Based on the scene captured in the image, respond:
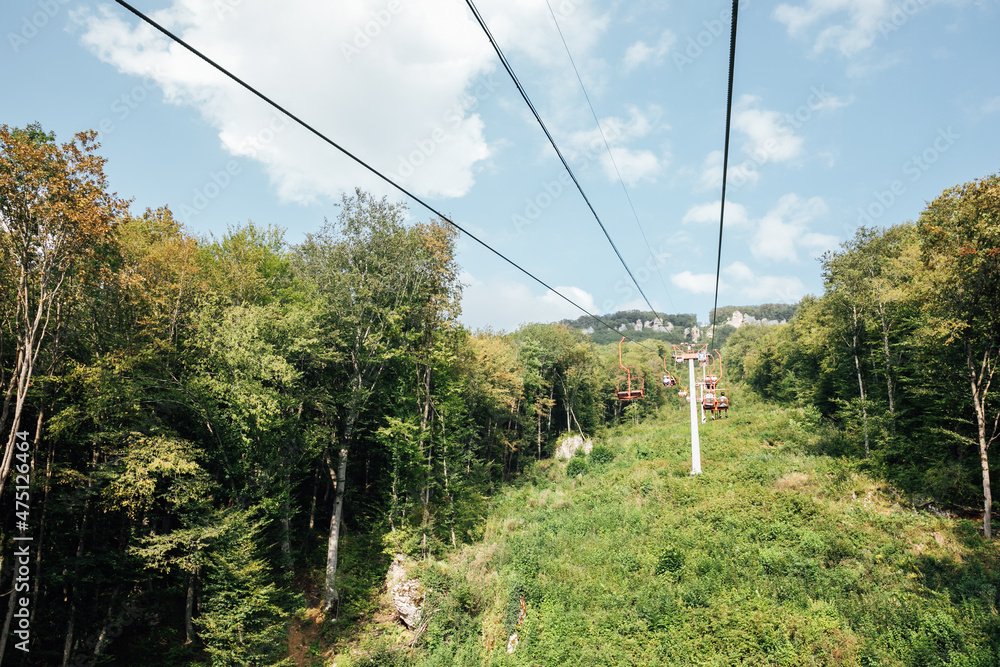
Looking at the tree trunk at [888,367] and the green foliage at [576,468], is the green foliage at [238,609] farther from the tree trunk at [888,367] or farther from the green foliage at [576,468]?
the tree trunk at [888,367]

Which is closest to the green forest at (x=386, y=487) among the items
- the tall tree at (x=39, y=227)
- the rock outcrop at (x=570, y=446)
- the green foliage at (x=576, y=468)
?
the tall tree at (x=39, y=227)

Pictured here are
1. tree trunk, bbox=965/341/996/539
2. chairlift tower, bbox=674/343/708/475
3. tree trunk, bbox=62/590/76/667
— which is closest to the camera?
tree trunk, bbox=62/590/76/667

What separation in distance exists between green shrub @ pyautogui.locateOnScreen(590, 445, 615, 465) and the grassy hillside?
12996mm

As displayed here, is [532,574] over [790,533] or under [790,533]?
under

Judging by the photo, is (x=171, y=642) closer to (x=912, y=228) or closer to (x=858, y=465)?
(x=858, y=465)

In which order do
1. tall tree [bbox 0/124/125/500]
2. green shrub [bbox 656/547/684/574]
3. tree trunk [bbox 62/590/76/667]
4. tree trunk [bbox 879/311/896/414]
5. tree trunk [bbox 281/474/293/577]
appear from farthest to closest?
tree trunk [bbox 879/311/896/414] → tree trunk [bbox 281/474/293/577] → green shrub [bbox 656/547/684/574] → tree trunk [bbox 62/590/76/667] → tall tree [bbox 0/124/125/500]

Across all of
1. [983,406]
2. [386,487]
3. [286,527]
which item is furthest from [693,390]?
[286,527]

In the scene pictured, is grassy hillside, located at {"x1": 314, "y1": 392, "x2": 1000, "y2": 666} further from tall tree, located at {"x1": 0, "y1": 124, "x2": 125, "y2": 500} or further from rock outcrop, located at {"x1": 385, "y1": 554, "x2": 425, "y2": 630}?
tall tree, located at {"x1": 0, "y1": 124, "x2": 125, "y2": 500}

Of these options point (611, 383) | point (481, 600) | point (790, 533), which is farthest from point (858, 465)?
point (611, 383)

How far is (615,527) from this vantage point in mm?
20031

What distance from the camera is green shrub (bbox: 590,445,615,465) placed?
120ft

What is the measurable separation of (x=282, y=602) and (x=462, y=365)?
17.1 m

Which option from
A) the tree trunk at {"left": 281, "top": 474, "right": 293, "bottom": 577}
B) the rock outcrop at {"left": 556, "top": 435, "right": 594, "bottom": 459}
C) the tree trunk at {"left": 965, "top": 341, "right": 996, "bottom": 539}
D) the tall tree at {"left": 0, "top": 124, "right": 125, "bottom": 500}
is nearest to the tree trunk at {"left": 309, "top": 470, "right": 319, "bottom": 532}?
the tree trunk at {"left": 281, "top": 474, "right": 293, "bottom": 577}

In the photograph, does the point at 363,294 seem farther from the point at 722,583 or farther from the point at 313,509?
the point at 722,583
